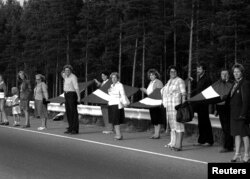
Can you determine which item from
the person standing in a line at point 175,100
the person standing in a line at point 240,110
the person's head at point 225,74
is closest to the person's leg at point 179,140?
the person standing in a line at point 175,100

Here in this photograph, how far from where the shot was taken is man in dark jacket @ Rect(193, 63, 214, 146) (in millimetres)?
11648

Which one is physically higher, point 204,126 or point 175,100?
point 175,100

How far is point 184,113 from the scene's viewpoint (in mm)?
10484

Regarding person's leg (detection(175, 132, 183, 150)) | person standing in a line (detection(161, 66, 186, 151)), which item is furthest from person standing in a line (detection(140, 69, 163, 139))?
person's leg (detection(175, 132, 183, 150))

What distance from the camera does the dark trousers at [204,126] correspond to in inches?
459

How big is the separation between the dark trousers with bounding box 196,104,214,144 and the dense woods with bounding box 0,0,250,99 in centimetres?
3473

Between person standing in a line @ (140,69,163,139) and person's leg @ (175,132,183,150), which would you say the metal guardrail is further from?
person's leg @ (175,132,183,150)

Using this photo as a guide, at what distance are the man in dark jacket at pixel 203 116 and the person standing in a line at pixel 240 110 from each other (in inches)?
94.9

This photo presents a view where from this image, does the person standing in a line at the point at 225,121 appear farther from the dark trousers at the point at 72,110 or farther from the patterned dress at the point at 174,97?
the dark trousers at the point at 72,110

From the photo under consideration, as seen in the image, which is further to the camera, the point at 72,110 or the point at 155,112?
the point at 72,110

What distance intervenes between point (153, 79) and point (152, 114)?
1.00m

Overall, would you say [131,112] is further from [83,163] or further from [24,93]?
[83,163]

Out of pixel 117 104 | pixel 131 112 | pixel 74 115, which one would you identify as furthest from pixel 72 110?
pixel 131 112

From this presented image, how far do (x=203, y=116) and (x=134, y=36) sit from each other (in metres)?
54.4
